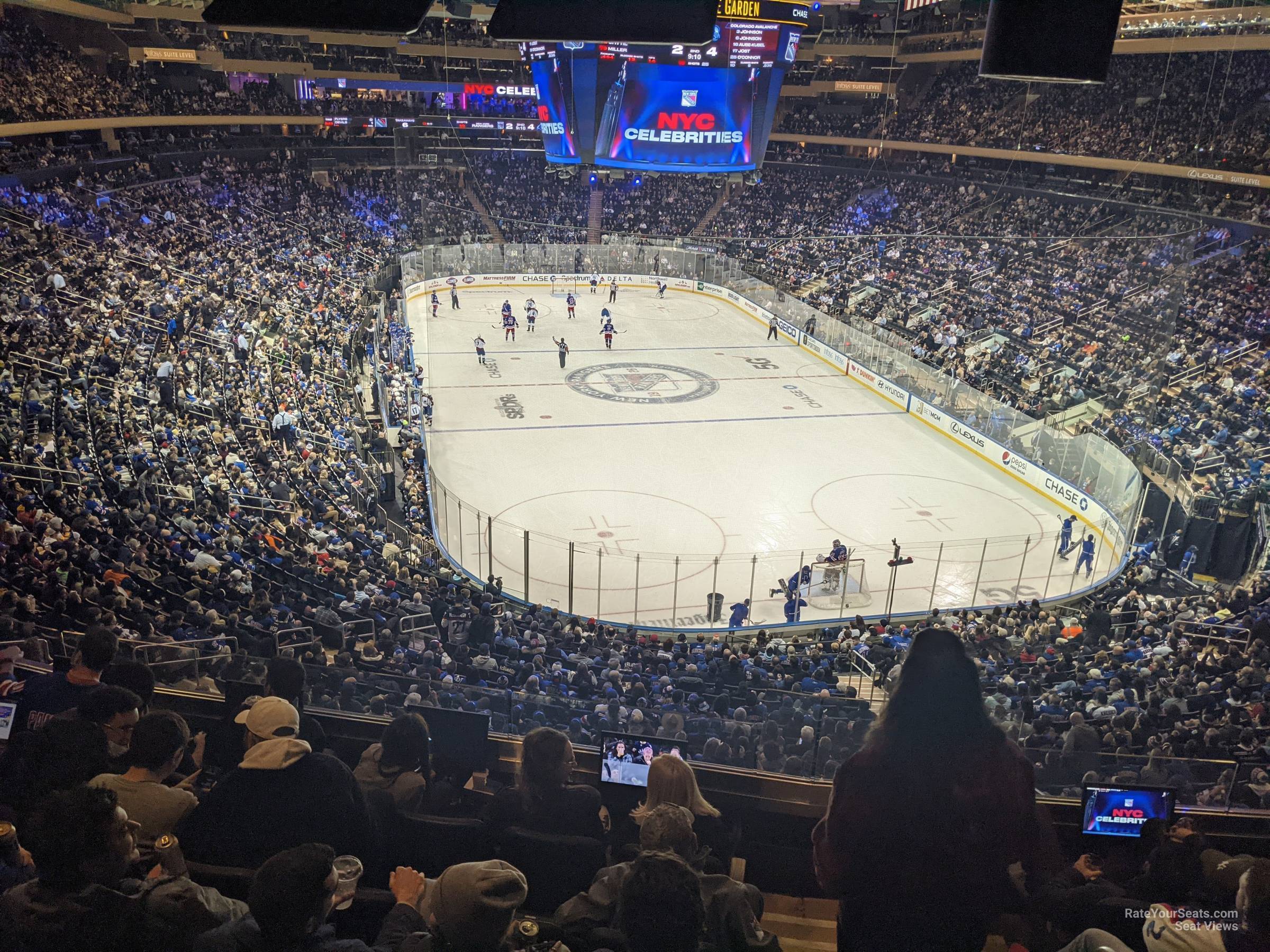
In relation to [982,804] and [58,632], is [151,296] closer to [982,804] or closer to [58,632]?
[58,632]

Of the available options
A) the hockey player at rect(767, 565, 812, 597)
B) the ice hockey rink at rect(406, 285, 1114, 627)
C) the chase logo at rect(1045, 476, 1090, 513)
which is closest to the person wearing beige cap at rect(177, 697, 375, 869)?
the ice hockey rink at rect(406, 285, 1114, 627)

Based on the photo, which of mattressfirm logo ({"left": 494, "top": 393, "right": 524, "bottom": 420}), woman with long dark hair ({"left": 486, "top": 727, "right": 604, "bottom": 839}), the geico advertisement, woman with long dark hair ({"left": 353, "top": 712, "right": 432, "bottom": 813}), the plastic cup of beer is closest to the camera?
the plastic cup of beer

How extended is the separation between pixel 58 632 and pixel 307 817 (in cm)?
547

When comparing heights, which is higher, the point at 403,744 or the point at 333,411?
the point at 403,744

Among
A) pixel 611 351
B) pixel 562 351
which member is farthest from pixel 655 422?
pixel 611 351

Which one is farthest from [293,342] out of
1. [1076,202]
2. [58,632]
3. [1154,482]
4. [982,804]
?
[1076,202]

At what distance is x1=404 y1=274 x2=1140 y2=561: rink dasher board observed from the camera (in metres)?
18.8

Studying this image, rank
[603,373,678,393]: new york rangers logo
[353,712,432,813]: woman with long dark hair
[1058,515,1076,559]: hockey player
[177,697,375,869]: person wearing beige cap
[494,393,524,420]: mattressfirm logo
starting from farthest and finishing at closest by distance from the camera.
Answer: [603,373,678,393]: new york rangers logo
[494,393,524,420]: mattressfirm logo
[1058,515,1076,559]: hockey player
[353,712,432,813]: woman with long dark hair
[177,697,375,869]: person wearing beige cap

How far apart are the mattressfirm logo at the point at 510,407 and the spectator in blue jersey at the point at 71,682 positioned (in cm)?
1987

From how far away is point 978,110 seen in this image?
42.8m

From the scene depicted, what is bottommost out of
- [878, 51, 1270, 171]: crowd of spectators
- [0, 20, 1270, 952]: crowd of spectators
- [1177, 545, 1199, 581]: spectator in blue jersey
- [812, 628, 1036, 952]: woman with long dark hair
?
[1177, 545, 1199, 581]: spectator in blue jersey

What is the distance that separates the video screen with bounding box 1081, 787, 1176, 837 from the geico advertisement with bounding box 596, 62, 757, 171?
3235 cm

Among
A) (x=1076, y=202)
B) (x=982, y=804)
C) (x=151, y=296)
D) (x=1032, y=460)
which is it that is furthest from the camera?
(x=1076, y=202)

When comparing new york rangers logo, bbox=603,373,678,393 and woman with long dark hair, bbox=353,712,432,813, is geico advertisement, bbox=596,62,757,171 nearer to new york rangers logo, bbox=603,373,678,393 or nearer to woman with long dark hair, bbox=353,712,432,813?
new york rangers logo, bbox=603,373,678,393
